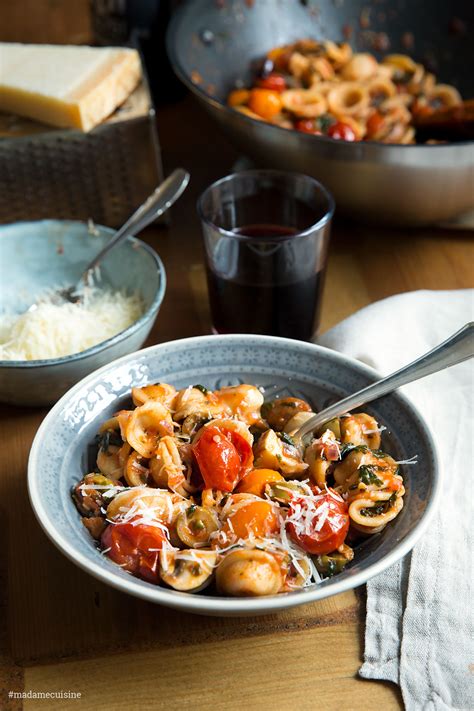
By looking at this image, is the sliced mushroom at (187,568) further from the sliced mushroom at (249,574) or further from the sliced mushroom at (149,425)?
the sliced mushroom at (149,425)

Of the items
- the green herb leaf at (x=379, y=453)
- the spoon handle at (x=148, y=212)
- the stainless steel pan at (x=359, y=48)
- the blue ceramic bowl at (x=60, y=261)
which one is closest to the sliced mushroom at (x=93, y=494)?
the green herb leaf at (x=379, y=453)

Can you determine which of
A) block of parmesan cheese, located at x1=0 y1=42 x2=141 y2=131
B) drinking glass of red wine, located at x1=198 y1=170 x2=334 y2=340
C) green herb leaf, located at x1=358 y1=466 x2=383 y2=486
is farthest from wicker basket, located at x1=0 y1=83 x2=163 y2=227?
green herb leaf, located at x1=358 y1=466 x2=383 y2=486

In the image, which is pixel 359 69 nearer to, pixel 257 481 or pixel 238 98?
pixel 238 98

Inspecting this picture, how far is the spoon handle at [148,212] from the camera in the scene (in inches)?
57.2

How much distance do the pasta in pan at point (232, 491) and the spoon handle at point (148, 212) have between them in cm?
43

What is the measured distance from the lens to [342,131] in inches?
63.6

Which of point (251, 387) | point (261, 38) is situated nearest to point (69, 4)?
point (261, 38)

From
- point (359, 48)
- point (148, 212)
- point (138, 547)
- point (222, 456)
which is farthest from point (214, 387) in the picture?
point (359, 48)

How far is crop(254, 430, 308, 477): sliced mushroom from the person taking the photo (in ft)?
3.30

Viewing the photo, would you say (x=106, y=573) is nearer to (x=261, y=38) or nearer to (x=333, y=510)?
(x=333, y=510)

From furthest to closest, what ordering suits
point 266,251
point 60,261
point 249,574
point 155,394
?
point 60,261, point 266,251, point 155,394, point 249,574

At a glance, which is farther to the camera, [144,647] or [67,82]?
[67,82]

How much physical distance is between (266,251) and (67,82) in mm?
599

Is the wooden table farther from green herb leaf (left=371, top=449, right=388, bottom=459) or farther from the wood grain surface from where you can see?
green herb leaf (left=371, top=449, right=388, bottom=459)
